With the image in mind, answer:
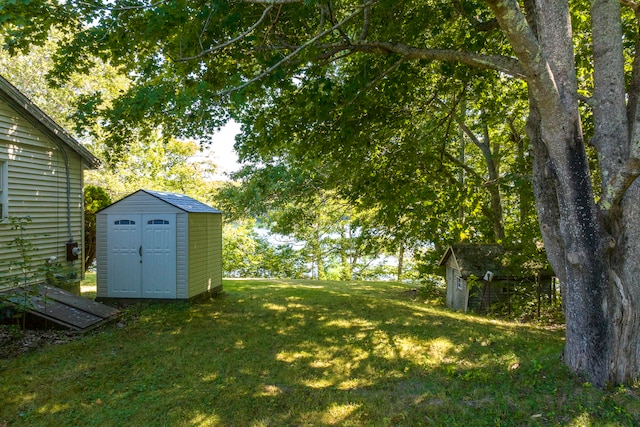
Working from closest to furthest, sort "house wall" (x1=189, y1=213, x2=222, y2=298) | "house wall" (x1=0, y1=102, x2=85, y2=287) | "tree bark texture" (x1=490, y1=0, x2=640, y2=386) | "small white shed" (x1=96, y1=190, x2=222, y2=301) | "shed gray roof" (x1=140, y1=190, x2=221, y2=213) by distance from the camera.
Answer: "tree bark texture" (x1=490, y1=0, x2=640, y2=386)
"house wall" (x1=0, y1=102, x2=85, y2=287)
"small white shed" (x1=96, y1=190, x2=222, y2=301)
"shed gray roof" (x1=140, y1=190, x2=221, y2=213)
"house wall" (x1=189, y1=213, x2=222, y2=298)

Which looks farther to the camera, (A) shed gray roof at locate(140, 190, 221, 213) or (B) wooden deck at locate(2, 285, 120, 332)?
(A) shed gray roof at locate(140, 190, 221, 213)

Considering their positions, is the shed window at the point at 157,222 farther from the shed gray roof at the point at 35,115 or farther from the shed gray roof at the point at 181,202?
the shed gray roof at the point at 35,115

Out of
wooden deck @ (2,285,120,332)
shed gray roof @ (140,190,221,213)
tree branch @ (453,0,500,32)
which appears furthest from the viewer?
shed gray roof @ (140,190,221,213)

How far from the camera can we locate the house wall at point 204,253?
9.52 m

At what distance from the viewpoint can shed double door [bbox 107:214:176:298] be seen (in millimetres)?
9250

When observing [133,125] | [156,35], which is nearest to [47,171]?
[133,125]

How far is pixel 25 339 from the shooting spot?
634cm

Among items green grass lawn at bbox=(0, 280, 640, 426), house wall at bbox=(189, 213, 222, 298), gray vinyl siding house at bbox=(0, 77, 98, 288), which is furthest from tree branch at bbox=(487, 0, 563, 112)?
gray vinyl siding house at bbox=(0, 77, 98, 288)

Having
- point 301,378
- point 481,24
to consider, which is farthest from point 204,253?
point 481,24

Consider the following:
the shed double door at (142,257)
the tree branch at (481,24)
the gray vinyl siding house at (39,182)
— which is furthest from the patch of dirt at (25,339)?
the tree branch at (481,24)

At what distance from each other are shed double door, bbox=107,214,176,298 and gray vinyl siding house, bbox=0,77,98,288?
0.97 meters

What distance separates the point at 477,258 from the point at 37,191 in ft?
34.9

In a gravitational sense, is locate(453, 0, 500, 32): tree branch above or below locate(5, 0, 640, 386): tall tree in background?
above

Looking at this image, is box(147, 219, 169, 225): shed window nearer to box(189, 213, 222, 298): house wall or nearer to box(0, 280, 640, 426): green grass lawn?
box(189, 213, 222, 298): house wall
